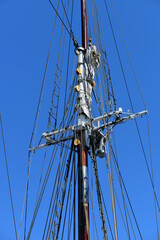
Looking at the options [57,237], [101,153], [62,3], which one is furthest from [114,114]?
[62,3]

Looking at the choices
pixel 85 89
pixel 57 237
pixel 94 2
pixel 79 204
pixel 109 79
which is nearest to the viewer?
pixel 79 204

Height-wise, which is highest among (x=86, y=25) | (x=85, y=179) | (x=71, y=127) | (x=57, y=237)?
(x=86, y=25)

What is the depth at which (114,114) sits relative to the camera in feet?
40.8

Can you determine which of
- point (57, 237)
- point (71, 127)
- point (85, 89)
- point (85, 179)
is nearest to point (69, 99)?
point (85, 89)

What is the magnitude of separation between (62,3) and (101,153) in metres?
7.07

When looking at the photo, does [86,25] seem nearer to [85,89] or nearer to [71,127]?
[85,89]

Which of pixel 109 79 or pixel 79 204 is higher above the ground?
pixel 109 79

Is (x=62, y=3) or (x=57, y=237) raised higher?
(x=62, y=3)

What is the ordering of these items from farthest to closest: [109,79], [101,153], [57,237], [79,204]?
1. [109,79]
2. [101,153]
3. [57,237]
4. [79,204]

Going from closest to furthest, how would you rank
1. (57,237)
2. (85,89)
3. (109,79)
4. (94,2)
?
(57,237) < (85,89) < (109,79) < (94,2)

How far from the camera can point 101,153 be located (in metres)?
12.0

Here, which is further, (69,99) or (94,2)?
(94,2)

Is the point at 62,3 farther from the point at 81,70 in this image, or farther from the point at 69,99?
the point at 69,99

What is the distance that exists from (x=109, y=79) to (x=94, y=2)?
4.36 metres
